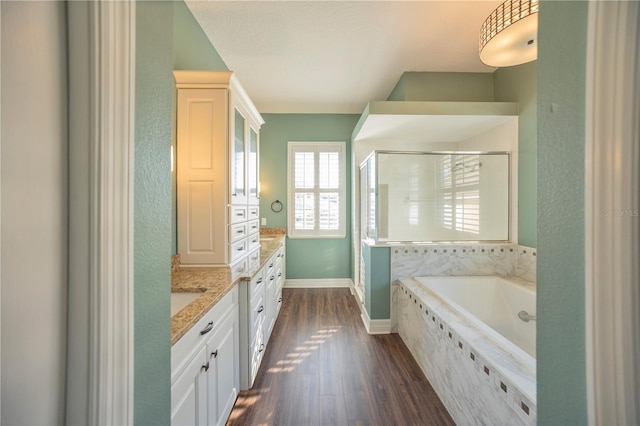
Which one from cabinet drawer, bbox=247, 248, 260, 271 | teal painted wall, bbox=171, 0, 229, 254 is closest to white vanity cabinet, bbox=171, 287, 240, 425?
cabinet drawer, bbox=247, 248, 260, 271

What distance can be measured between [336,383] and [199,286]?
1226 mm

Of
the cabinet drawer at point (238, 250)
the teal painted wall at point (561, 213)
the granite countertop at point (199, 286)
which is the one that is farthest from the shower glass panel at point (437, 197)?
the teal painted wall at point (561, 213)

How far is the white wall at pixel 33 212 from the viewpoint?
376 mm

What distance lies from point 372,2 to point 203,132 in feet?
5.45

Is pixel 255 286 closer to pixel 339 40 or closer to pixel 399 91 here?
pixel 339 40

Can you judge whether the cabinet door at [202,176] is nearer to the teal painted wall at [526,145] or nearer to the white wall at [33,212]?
the white wall at [33,212]

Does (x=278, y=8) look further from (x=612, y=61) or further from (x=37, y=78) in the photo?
(x=612, y=61)

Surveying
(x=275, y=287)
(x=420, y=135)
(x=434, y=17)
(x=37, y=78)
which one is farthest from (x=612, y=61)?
(x=420, y=135)

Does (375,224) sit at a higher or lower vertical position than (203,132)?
lower

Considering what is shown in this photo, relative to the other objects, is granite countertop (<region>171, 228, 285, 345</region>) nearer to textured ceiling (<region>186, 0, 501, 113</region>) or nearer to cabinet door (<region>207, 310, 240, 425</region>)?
cabinet door (<region>207, 310, 240, 425</region>)

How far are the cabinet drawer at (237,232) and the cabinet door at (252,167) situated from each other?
1.02 feet

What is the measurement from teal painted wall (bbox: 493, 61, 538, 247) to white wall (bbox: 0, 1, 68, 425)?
10.3 feet

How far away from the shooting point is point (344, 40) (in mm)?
2377

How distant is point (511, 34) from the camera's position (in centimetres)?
137
